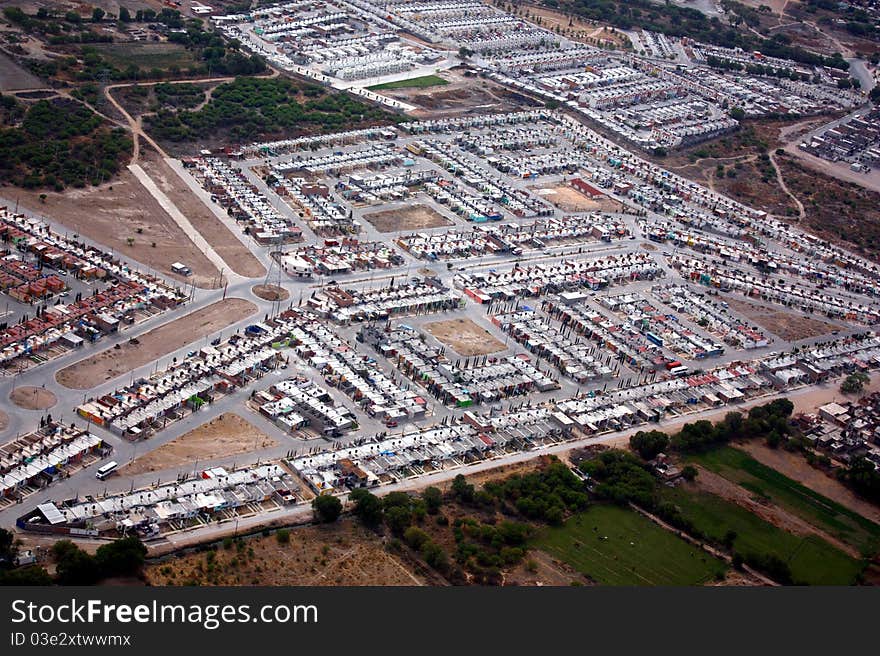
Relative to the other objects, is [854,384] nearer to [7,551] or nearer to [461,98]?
[7,551]

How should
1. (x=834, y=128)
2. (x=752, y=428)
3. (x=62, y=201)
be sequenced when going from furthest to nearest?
1. (x=834, y=128)
2. (x=62, y=201)
3. (x=752, y=428)

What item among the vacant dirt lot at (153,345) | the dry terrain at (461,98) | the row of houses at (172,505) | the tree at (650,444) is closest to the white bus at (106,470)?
the row of houses at (172,505)

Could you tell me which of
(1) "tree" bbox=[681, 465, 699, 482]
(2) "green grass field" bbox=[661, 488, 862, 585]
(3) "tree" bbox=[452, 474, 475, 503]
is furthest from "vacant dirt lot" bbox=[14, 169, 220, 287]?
(2) "green grass field" bbox=[661, 488, 862, 585]

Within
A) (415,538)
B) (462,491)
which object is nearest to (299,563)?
(415,538)

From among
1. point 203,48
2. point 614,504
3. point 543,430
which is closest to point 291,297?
point 543,430

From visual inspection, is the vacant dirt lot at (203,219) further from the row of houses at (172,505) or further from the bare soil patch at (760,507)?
the bare soil patch at (760,507)

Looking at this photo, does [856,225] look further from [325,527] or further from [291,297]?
[325,527]
